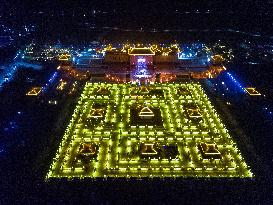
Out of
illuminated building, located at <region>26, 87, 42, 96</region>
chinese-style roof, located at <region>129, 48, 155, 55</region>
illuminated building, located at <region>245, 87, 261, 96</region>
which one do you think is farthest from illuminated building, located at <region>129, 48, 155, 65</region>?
illuminated building, located at <region>245, 87, 261, 96</region>

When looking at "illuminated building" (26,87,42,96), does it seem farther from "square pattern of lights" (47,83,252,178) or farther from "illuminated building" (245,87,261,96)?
"illuminated building" (245,87,261,96)

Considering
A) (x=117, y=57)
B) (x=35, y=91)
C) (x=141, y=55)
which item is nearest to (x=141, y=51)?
(x=141, y=55)

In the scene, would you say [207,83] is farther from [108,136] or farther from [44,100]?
[44,100]

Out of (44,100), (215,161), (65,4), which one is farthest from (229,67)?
(65,4)

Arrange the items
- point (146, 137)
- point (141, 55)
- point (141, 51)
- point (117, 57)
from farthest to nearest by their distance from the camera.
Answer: point (117, 57)
point (141, 51)
point (141, 55)
point (146, 137)

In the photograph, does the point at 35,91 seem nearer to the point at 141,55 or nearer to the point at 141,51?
the point at 141,55

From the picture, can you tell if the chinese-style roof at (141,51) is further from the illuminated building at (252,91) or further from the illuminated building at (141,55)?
the illuminated building at (252,91)

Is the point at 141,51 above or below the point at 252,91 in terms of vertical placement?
above

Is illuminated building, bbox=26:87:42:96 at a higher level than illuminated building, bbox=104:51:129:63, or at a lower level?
lower

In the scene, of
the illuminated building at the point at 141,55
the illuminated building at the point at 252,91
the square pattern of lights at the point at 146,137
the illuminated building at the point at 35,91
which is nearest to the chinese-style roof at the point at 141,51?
the illuminated building at the point at 141,55
